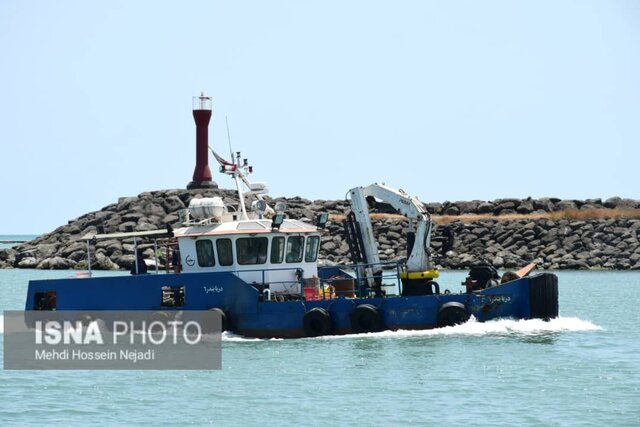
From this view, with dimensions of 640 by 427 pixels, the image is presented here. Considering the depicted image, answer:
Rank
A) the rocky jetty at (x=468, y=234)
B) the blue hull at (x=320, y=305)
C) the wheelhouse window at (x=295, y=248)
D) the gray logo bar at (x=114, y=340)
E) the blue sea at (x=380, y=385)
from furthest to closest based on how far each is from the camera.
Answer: the rocky jetty at (x=468, y=234)
the wheelhouse window at (x=295, y=248)
the blue hull at (x=320, y=305)
the gray logo bar at (x=114, y=340)
the blue sea at (x=380, y=385)

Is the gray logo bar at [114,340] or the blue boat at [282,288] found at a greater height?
the blue boat at [282,288]

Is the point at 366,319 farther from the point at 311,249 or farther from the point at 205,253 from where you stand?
the point at 205,253

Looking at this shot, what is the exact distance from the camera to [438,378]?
2144cm

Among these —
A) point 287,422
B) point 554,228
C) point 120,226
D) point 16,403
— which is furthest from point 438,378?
point 120,226

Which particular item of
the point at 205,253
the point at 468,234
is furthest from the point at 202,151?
the point at 205,253

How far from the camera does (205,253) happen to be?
2577 centimetres

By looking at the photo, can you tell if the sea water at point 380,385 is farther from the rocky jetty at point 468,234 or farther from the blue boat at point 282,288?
the rocky jetty at point 468,234

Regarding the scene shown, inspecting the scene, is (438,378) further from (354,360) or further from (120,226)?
(120,226)

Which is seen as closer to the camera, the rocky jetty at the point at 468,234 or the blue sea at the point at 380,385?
the blue sea at the point at 380,385

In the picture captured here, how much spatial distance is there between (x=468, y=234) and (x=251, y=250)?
125ft

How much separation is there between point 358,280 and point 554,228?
122 ft

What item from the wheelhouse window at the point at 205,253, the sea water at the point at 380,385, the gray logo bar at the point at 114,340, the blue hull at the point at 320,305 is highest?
the wheelhouse window at the point at 205,253

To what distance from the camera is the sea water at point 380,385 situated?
1841 centimetres

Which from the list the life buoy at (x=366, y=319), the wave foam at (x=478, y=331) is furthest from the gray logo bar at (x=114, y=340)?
the life buoy at (x=366, y=319)
